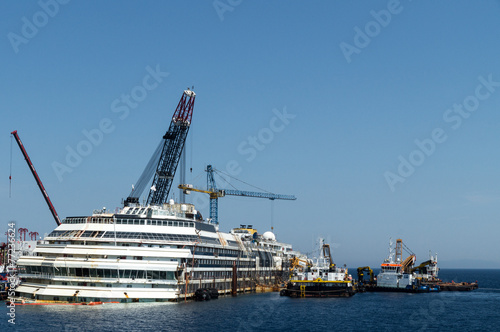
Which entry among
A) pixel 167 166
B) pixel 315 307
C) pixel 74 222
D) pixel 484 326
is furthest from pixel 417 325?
pixel 167 166

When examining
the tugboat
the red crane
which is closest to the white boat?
the tugboat

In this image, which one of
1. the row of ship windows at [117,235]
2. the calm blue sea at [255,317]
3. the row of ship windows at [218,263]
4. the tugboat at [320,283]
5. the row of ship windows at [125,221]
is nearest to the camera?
the calm blue sea at [255,317]

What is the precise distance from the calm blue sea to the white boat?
477 centimetres

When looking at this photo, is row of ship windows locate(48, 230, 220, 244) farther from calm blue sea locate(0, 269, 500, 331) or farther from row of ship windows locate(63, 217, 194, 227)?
calm blue sea locate(0, 269, 500, 331)

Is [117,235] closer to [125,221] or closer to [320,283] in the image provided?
[125,221]

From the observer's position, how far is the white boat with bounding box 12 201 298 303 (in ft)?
350

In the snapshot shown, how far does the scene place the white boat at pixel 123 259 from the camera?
106625 mm

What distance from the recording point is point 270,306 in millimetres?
120125

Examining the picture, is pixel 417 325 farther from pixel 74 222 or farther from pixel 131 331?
pixel 74 222

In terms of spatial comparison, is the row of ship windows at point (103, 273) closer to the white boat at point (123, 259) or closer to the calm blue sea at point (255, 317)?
the white boat at point (123, 259)

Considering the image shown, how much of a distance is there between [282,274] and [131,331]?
111938 mm

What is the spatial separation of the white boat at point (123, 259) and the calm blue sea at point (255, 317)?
15.7 feet

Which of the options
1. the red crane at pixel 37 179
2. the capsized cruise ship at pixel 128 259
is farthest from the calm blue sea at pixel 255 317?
the red crane at pixel 37 179

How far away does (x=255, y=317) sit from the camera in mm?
99875
